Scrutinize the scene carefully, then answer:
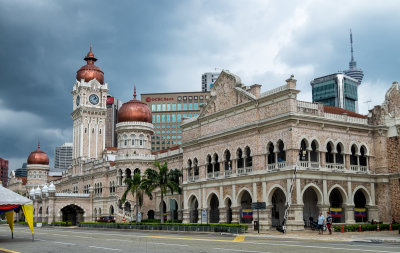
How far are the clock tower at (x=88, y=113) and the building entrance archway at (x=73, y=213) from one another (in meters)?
9.90

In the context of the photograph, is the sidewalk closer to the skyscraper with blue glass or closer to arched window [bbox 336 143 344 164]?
arched window [bbox 336 143 344 164]

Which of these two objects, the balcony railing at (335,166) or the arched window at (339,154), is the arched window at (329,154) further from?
the balcony railing at (335,166)

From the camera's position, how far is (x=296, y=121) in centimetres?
3859

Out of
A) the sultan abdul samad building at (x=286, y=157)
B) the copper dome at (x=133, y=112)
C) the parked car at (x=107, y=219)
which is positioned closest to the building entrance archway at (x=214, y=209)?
the sultan abdul samad building at (x=286, y=157)

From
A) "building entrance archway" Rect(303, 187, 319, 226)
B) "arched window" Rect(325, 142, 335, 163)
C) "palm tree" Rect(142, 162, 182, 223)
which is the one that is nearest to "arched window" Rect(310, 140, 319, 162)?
"arched window" Rect(325, 142, 335, 163)

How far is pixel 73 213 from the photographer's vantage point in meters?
76.0

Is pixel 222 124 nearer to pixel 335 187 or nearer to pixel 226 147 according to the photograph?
pixel 226 147

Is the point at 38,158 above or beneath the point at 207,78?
beneath

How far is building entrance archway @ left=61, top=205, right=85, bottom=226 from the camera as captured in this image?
7400 cm

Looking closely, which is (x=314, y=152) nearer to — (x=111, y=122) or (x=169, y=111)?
(x=169, y=111)

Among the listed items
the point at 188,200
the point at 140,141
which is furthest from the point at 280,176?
the point at 140,141

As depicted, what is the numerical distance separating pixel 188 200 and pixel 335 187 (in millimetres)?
16868

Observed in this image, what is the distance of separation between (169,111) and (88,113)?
191 feet

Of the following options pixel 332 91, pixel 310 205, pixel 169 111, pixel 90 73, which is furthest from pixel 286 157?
pixel 332 91
